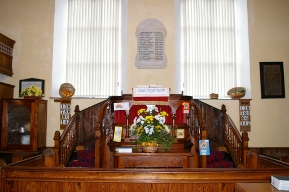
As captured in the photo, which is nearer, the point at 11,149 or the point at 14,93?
the point at 11,149

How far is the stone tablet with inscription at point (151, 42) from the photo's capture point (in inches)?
320

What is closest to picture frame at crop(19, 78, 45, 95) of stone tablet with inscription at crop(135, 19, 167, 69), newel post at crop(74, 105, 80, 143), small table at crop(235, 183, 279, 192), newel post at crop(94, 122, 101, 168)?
newel post at crop(74, 105, 80, 143)

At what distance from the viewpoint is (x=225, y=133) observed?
23.4 feet

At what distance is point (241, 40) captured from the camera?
8.43 meters

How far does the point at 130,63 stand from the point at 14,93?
133 inches

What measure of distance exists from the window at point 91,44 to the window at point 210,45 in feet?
6.21

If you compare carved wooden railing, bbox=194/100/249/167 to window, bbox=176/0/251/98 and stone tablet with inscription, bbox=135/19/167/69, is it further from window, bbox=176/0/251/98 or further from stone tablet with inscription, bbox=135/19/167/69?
stone tablet with inscription, bbox=135/19/167/69

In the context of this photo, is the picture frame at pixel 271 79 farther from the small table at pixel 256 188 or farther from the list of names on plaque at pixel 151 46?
the small table at pixel 256 188

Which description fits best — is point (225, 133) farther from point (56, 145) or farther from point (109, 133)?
point (56, 145)

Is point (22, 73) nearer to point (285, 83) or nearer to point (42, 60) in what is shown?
point (42, 60)

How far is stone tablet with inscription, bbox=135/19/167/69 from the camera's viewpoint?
8.14 meters

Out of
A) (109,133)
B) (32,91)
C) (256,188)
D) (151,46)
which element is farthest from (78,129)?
(256,188)

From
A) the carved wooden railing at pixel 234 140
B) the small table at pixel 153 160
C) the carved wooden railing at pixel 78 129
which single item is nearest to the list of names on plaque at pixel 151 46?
the carved wooden railing at pixel 78 129

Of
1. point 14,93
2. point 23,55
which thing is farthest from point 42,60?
point 14,93
